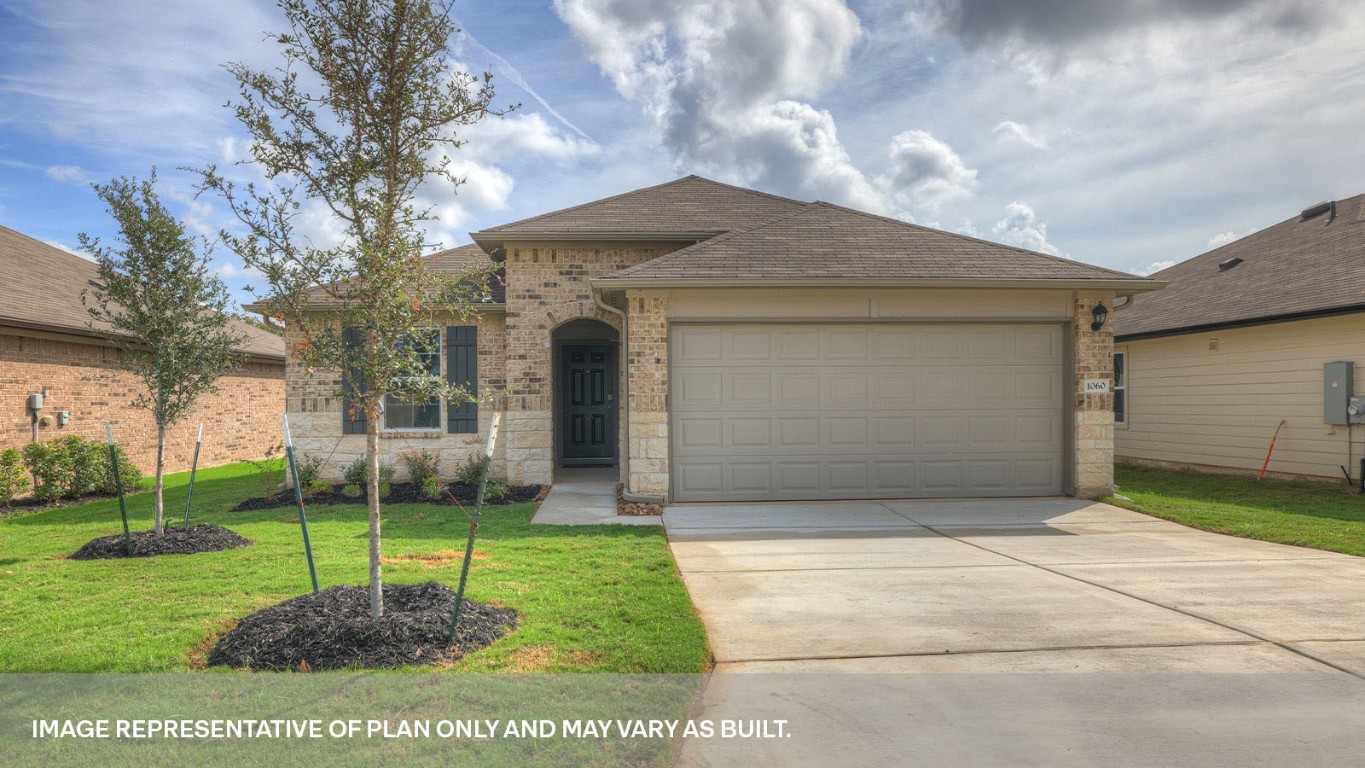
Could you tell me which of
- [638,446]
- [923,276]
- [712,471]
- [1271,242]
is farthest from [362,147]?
[1271,242]

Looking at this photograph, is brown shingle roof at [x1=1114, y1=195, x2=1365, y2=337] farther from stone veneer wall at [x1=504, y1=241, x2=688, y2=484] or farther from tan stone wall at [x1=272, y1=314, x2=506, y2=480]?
tan stone wall at [x1=272, y1=314, x2=506, y2=480]

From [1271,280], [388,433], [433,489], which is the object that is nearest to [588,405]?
[388,433]

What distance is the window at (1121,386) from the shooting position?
16.6 metres

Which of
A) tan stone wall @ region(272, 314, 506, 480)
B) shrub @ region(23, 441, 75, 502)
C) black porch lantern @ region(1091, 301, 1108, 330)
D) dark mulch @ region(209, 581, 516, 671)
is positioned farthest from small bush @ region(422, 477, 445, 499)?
black porch lantern @ region(1091, 301, 1108, 330)

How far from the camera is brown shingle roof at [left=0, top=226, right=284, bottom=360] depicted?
12.0 metres

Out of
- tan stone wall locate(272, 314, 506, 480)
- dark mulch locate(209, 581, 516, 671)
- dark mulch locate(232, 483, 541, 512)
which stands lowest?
dark mulch locate(232, 483, 541, 512)

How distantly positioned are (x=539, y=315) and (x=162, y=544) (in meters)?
6.03

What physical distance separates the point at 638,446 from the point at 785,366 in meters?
2.22

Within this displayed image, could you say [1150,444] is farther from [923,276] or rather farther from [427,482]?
[427,482]

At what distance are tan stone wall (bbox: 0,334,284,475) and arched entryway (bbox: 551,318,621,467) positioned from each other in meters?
6.10

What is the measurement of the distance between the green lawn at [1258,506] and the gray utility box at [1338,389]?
3.60 feet

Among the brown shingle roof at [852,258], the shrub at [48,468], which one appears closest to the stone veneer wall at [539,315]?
the brown shingle roof at [852,258]

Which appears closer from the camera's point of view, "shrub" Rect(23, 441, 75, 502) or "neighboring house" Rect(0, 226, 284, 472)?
"shrub" Rect(23, 441, 75, 502)

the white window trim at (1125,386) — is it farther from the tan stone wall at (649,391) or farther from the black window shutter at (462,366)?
the black window shutter at (462,366)
